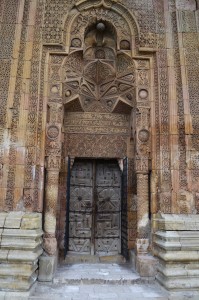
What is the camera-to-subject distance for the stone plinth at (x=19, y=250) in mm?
4738

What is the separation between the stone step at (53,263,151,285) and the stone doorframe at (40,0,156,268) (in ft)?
1.72

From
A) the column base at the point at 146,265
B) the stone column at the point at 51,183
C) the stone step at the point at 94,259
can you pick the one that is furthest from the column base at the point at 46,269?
the column base at the point at 146,265

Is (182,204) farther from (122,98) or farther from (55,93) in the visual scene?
(55,93)

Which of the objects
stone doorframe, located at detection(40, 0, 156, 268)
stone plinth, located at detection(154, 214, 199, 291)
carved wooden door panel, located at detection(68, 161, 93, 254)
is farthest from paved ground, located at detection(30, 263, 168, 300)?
carved wooden door panel, located at detection(68, 161, 93, 254)

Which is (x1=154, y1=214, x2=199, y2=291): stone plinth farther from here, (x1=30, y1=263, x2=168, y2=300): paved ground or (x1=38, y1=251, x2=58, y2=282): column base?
(x1=38, y1=251, x2=58, y2=282): column base

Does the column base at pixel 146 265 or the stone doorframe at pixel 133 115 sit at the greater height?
the stone doorframe at pixel 133 115

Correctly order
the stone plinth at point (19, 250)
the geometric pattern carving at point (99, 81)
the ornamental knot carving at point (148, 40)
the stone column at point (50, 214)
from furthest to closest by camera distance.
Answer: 1. the geometric pattern carving at point (99, 81)
2. the ornamental knot carving at point (148, 40)
3. the stone column at point (50, 214)
4. the stone plinth at point (19, 250)

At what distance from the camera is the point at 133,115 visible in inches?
267

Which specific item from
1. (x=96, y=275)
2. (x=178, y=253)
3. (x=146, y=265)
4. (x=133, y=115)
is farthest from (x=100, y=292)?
(x=133, y=115)

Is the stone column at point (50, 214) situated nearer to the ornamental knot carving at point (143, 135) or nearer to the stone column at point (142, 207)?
the stone column at point (142, 207)

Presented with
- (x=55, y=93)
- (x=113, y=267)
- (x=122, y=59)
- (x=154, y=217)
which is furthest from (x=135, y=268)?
(x=122, y=59)

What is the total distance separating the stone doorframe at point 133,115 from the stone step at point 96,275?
1.72 feet

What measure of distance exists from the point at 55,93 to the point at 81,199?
2674 millimetres

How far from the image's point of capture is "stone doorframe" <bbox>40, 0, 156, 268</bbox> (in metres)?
5.92
